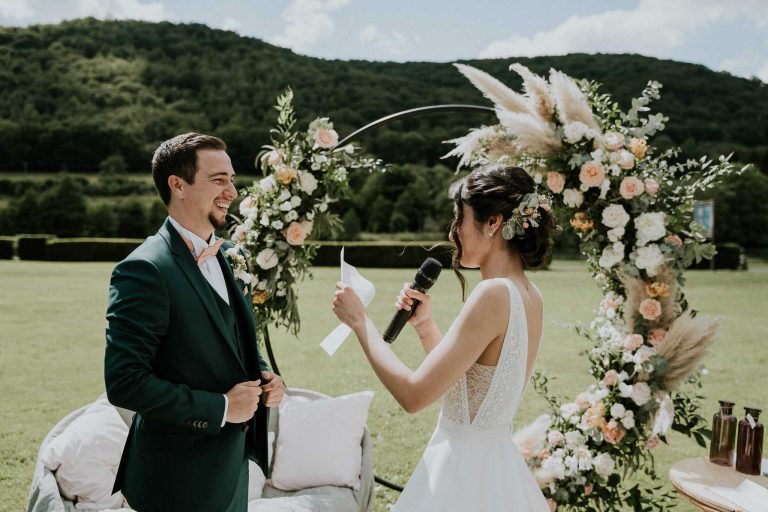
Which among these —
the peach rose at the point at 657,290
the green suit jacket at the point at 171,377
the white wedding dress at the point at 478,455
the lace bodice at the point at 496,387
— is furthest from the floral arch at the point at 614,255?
the green suit jacket at the point at 171,377

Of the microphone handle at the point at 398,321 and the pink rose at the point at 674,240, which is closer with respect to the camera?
the microphone handle at the point at 398,321

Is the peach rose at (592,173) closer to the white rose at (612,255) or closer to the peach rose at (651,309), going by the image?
the white rose at (612,255)

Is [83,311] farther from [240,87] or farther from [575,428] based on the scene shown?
[240,87]

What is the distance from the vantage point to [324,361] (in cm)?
1108

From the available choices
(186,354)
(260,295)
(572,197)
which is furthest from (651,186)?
(186,354)

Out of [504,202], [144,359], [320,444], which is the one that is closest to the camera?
[144,359]

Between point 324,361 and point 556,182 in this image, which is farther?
point 324,361

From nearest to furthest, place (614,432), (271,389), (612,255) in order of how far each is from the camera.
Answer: (271,389), (614,432), (612,255)

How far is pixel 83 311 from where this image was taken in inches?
598

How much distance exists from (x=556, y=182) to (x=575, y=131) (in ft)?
1.16

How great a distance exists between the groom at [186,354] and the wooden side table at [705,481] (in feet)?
7.67

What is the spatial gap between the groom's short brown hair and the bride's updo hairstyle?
3.37ft

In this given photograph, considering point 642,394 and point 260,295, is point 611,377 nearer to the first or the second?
point 642,394

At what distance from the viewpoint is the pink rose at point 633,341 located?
388cm
